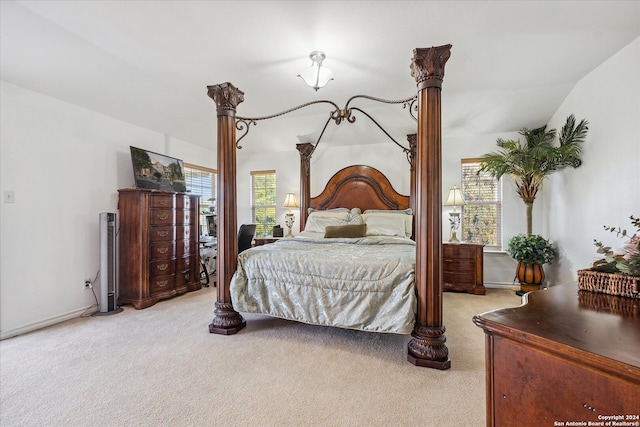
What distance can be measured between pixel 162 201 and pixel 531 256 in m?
4.90

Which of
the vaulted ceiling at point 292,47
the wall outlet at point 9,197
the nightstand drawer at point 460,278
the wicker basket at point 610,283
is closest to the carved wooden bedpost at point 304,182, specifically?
the vaulted ceiling at point 292,47

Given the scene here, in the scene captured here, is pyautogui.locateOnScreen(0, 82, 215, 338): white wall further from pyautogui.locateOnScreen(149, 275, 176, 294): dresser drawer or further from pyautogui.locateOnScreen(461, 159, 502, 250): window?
pyautogui.locateOnScreen(461, 159, 502, 250): window

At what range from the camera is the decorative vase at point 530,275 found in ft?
12.1

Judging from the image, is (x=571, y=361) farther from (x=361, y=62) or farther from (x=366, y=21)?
(x=361, y=62)

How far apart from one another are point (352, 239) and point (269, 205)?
2.64 meters

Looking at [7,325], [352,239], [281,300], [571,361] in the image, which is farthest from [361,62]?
[7,325]

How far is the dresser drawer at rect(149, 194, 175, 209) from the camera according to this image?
353 centimetres

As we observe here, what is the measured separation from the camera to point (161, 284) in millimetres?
3627

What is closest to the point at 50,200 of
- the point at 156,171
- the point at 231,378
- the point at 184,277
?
the point at 156,171

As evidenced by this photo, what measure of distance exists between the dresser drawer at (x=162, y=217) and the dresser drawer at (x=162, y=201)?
2.5 inches

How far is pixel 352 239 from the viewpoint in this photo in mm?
3385

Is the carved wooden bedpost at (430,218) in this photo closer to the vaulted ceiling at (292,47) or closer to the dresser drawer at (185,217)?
the vaulted ceiling at (292,47)

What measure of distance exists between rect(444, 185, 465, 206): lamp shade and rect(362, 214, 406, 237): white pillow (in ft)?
2.58

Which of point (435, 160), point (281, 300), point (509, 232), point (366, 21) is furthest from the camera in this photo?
point (509, 232)
